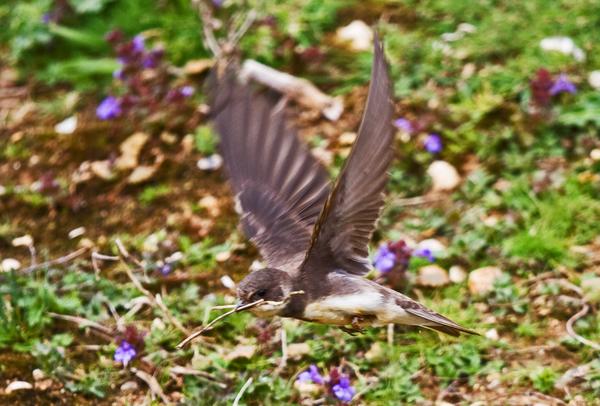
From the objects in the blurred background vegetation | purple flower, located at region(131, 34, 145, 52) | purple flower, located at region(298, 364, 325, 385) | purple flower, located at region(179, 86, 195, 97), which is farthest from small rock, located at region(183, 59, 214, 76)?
purple flower, located at region(298, 364, 325, 385)

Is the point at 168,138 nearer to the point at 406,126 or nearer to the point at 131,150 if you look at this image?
the point at 131,150

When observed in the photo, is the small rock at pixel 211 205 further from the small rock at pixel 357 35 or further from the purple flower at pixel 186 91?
the small rock at pixel 357 35

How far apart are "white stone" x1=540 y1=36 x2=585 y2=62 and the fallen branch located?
3.43 feet

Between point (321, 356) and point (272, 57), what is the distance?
2.02 meters

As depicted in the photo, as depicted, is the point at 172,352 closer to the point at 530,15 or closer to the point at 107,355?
the point at 107,355

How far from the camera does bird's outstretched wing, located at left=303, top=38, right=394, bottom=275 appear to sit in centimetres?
259

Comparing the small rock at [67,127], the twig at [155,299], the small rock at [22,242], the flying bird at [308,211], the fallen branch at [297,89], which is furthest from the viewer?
the small rock at [67,127]

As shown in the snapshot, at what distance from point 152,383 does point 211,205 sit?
122 cm

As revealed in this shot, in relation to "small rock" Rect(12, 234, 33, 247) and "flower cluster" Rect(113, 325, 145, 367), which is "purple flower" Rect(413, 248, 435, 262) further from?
"small rock" Rect(12, 234, 33, 247)

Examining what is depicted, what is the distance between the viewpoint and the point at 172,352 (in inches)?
145

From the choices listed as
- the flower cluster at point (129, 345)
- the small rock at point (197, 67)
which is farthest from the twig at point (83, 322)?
the small rock at point (197, 67)

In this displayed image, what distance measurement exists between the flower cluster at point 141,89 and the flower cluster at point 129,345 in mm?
1644

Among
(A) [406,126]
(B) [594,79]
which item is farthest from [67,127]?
(B) [594,79]

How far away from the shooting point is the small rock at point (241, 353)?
11.7 ft
